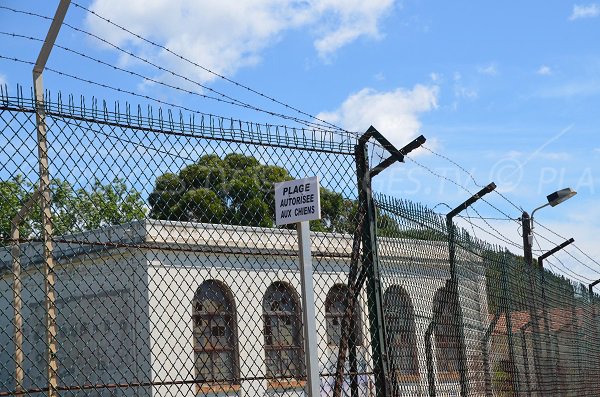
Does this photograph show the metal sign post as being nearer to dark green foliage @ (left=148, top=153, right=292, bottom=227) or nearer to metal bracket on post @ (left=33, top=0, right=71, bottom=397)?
dark green foliage @ (left=148, top=153, right=292, bottom=227)

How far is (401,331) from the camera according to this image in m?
6.40

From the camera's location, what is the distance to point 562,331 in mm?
11461

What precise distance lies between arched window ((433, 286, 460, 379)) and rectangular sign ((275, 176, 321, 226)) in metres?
2.32

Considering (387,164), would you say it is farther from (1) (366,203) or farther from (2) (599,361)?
(2) (599,361)

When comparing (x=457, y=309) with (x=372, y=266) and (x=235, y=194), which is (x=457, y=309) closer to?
(x=372, y=266)

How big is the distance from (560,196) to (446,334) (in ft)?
32.3

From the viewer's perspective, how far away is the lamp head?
16.2 m

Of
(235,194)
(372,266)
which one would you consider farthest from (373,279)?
(235,194)

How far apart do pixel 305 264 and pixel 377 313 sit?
1.42 metres

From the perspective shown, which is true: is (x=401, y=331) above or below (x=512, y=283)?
below

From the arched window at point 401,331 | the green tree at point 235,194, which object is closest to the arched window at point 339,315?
the arched window at point 401,331

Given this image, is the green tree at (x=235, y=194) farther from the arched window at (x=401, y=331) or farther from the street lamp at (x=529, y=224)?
the street lamp at (x=529, y=224)

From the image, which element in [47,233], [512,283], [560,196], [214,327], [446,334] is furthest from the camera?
[560,196]

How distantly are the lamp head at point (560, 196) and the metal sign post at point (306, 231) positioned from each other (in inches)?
475
